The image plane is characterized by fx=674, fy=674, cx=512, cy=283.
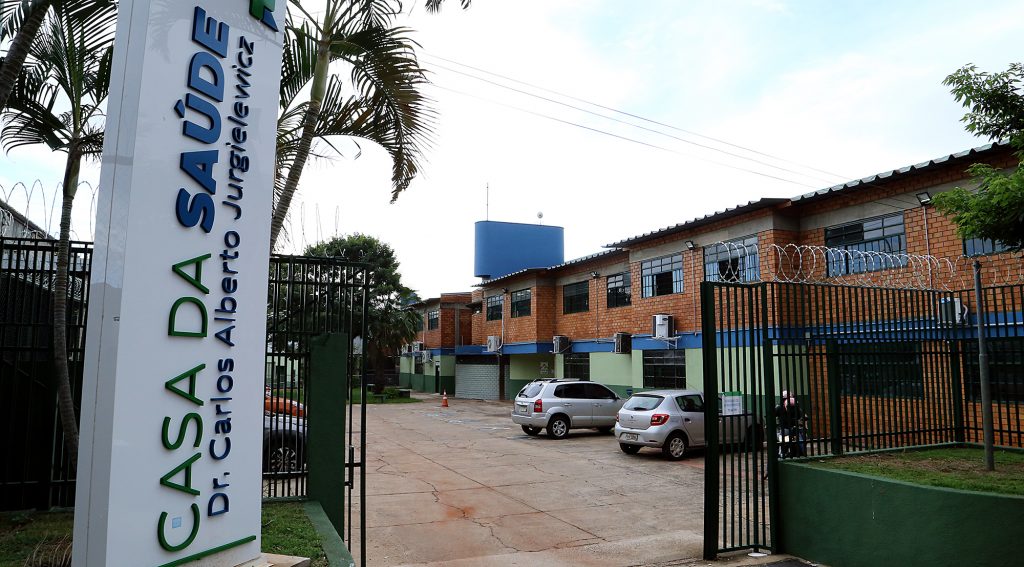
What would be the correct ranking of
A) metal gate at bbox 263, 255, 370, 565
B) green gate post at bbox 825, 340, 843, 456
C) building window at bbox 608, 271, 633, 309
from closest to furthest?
metal gate at bbox 263, 255, 370, 565
green gate post at bbox 825, 340, 843, 456
building window at bbox 608, 271, 633, 309

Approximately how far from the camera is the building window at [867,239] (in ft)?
49.4

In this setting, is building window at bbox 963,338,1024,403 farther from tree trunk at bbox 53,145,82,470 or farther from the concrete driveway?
tree trunk at bbox 53,145,82,470

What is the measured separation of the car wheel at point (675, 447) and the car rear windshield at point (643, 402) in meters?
0.81

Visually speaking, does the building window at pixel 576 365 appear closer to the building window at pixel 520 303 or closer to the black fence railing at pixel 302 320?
the building window at pixel 520 303

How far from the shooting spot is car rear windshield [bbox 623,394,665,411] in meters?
15.1

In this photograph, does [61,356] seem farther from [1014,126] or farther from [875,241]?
[875,241]

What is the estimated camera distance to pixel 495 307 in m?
35.2

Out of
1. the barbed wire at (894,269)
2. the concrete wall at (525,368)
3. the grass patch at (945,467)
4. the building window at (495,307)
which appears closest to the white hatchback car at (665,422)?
the barbed wire at (894,269)

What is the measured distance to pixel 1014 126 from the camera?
7.02 m

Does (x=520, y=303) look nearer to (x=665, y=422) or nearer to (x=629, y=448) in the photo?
(x=629, y=448)

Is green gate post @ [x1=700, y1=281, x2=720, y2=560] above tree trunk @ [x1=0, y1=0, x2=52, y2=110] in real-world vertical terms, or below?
below

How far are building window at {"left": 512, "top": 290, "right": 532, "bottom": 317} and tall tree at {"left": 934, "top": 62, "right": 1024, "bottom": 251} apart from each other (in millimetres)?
24462

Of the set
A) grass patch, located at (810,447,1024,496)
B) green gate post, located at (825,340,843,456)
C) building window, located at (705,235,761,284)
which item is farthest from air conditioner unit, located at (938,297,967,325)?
building window, located at (705,235,761,284)

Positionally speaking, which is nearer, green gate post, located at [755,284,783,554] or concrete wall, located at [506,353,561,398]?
green gate post, located at [755,284,783,554]
